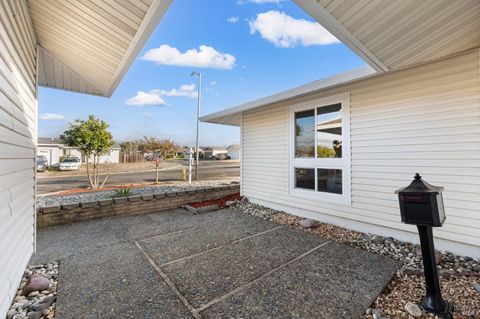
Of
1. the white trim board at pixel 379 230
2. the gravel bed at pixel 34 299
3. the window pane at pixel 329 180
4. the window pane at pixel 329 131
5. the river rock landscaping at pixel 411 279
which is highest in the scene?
the window pane at pixel 329 131

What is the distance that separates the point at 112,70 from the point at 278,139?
399 cm

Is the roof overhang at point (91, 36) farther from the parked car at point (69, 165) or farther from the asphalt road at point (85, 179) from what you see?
the parked car at point (69, 165)

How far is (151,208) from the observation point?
19.8 ft

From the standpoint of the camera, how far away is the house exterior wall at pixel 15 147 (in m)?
1.94

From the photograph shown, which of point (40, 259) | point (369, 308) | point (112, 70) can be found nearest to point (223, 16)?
point (112, 70)

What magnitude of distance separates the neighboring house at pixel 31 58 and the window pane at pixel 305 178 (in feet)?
13.7

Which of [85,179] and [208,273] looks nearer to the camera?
[208,273]

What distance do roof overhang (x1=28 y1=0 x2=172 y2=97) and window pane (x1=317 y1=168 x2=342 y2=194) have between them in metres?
4.17

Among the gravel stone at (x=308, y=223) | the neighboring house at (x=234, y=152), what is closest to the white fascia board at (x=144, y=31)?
the gravel stone at (x=308, y=223)

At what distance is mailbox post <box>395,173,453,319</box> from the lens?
2053 millimetres

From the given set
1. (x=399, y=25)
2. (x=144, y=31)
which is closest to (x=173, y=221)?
(x=144, y=31)

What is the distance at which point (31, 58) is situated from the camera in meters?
3.23

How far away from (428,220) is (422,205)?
143 mm

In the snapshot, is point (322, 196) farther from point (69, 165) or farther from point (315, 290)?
point (69, 165)
